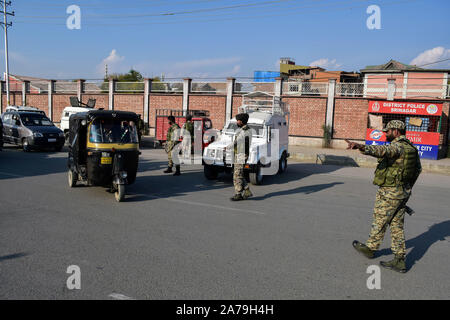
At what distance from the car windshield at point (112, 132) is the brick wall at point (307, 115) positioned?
1626cm

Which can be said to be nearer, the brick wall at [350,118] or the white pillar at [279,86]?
the brick wall at [350,118]

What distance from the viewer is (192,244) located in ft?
18.7

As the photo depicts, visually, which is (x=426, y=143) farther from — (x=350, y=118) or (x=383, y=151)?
(x=383, y=151)

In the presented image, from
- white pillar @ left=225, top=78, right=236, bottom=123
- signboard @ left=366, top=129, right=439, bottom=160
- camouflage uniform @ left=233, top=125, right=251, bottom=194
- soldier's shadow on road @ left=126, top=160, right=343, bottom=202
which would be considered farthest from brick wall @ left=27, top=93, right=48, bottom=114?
camouflage uniform @ left=233, top=125, right=251, bottom=194

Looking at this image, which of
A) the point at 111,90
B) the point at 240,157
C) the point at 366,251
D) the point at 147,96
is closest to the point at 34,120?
the point at 147,96

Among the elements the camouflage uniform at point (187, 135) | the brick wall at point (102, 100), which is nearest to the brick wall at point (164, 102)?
the brick wall at point (102, 100)

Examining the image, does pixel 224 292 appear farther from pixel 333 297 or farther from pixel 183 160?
pixel 183 160

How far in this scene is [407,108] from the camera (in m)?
19.5

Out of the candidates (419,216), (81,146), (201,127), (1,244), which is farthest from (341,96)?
(1,244)

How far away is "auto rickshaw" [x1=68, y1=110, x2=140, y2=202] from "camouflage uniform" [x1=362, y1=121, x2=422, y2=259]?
17.7 feet

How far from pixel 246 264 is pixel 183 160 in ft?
37.7

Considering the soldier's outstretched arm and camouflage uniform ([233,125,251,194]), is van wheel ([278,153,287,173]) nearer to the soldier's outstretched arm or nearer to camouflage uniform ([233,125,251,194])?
camouflage uniform ([233,125,251,194])

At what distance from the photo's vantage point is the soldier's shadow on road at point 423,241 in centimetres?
548

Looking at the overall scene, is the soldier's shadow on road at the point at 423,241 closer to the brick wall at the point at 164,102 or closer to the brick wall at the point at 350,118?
the brick wall at the point at 350,118
